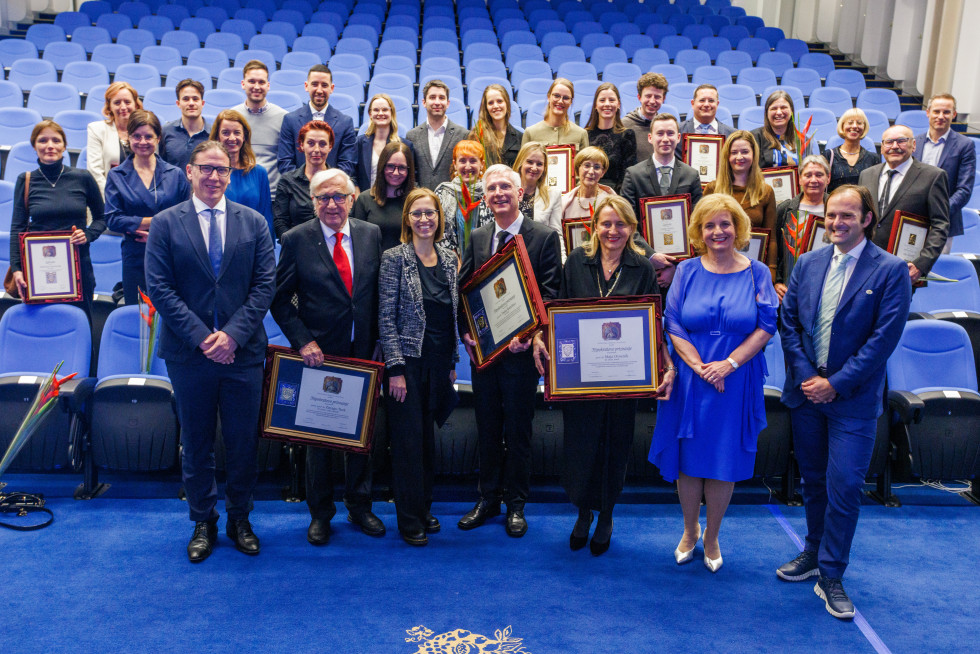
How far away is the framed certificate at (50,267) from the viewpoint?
4207mm

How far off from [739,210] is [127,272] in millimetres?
3158

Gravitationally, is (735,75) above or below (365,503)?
above

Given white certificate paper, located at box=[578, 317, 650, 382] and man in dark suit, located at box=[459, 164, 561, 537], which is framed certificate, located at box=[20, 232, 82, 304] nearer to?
man in dark suit, located at box=[459, 164, 561, 537]

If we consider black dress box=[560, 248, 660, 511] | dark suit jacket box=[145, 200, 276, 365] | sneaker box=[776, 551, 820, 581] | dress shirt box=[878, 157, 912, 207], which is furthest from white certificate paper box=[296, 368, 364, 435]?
dress shirt box=[878, 157, 912, 207]

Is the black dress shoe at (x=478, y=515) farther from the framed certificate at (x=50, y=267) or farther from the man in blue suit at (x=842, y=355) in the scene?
the framed certificate at (x=50, y=267)

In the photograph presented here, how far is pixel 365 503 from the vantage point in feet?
12.1

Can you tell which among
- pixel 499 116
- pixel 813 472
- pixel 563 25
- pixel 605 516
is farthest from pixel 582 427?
pixel 563 25

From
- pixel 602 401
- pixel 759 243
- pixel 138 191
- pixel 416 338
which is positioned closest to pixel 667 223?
pixel 759 243

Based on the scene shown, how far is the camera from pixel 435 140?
15.0 ft

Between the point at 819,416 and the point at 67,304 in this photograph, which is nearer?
the point at 819,416

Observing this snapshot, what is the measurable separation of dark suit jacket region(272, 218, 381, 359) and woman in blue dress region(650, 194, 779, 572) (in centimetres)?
127

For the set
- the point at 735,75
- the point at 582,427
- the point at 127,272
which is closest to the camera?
the point at 582,427

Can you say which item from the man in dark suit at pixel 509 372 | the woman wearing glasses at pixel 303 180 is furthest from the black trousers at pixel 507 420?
the woman wearing glasses at pixel 303 180

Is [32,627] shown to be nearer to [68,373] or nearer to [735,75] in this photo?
[68,373]
